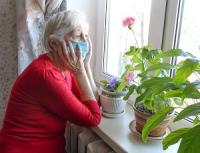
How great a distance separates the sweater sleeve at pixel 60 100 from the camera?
3.51 ft

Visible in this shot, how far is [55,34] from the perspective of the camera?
3.67ft

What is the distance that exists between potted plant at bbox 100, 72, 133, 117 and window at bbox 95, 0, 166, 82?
0.26 m

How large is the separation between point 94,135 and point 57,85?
1.32ft

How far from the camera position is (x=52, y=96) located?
1075 millimetres

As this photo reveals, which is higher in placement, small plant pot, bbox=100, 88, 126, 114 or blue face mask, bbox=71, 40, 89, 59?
blue face mask, bbox=71, 40, 89, 59

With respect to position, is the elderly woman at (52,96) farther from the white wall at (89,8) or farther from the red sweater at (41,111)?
the white wall at (89,8)

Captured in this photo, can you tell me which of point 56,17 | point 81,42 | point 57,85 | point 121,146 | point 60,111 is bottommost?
point 121,146

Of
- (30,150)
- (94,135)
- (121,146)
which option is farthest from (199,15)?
(30,150)

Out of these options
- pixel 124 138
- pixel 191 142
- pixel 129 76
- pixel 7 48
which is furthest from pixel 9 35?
pixel 191 142

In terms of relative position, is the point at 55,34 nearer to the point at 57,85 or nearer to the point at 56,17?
the point at 56,17

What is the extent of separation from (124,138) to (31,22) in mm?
805

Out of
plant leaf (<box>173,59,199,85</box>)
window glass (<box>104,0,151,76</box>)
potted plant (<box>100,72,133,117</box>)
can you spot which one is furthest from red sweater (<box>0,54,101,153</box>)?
plant leaf (<box>173,59,199,85</box>)

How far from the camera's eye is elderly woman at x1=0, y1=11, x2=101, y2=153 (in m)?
1.09

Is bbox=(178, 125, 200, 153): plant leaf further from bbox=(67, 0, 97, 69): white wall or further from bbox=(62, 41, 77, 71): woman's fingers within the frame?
bbox=(67, 0, 97, 69): white wall
